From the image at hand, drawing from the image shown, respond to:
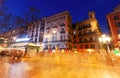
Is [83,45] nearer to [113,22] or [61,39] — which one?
[61,39]

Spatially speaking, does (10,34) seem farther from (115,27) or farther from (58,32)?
(115,27)

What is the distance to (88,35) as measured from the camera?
1497 inches

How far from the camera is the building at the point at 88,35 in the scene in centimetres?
3622

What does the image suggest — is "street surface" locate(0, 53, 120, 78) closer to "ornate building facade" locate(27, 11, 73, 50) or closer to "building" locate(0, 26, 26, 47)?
"building" locate(0, 26, 26, 47)

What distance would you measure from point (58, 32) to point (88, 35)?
12.5m

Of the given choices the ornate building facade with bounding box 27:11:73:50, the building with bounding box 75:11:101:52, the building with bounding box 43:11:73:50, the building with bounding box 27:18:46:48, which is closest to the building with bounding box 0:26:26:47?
the ornate building facade with bounding box 27:11:73:50

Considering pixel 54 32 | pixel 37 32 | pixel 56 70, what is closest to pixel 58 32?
pixel 54 32

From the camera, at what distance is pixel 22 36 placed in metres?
45.0

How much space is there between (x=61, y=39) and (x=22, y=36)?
20.7 metres

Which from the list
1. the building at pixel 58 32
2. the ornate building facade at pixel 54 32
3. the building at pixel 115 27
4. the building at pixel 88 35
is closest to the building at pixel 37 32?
the ornate building facade at pixel 54 32

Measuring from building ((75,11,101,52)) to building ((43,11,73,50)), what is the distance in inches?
165

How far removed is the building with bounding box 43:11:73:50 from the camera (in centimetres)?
3613

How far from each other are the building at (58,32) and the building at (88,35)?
13.8ft

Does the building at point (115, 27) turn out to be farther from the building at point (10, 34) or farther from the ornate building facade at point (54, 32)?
the building at point (10, 34)
